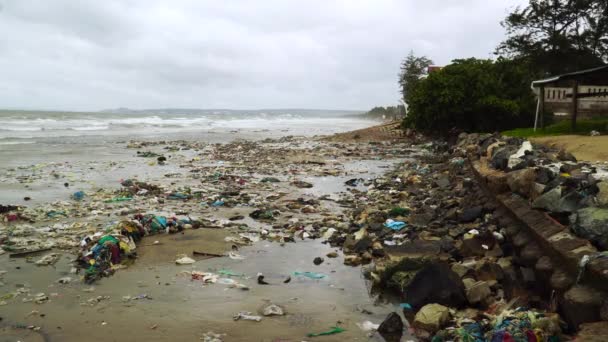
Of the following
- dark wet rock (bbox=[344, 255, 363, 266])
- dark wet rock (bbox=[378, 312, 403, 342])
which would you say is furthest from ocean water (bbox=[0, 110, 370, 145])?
dark wet rock (bbox=[378, 312, 403, 342])

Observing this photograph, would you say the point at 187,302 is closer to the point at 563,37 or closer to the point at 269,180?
the point at 269,180

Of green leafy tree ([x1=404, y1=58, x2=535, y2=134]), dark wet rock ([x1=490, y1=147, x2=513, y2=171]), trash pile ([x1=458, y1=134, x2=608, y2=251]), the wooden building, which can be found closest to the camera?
trash pile ([x1=458, y1=134, x2=608, y2=251])

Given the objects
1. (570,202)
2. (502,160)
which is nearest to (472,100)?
(502,160)

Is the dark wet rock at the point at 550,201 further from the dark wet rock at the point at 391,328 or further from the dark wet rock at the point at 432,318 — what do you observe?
the dark wet rock at the point at 391,328

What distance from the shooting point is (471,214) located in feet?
20.9

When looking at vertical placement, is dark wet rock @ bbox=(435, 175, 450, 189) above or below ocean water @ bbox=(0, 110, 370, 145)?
below

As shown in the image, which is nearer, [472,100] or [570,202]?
[570,202]

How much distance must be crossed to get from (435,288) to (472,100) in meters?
14.3

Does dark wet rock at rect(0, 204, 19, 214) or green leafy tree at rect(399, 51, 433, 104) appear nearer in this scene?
dark wet rock at rect(0, 204, 19, 214)

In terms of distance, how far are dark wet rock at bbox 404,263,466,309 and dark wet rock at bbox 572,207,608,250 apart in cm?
108

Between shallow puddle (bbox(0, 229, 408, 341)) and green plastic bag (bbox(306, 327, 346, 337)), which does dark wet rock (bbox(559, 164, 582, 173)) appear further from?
green plastic bag (bbox(306, 327, 346, 337))

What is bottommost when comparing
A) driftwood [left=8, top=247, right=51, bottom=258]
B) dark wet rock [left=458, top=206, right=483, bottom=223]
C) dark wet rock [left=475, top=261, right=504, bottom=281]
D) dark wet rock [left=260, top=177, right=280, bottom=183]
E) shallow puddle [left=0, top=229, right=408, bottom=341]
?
shallow puddle [left=0, top=229, right=408, bottom=341]

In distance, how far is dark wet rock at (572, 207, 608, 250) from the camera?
3.52m

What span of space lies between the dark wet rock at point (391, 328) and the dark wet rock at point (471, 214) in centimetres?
309
